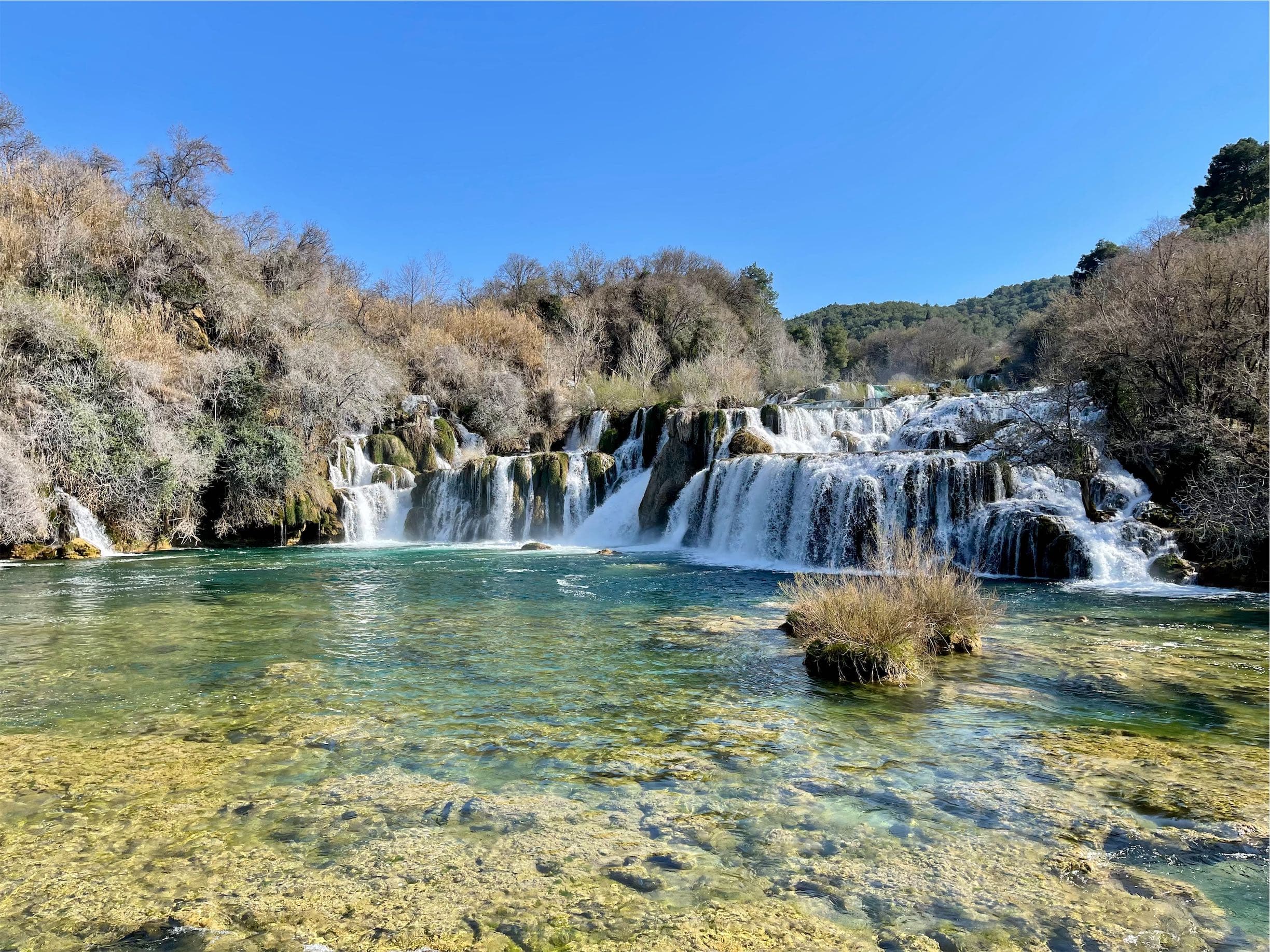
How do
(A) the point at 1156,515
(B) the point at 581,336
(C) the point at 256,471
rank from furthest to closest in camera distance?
(B) the point at 581,336, (C) the point at 256,471, (A) the point at 1156,515

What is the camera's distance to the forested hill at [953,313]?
65812mm

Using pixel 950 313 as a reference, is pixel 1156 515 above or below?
below

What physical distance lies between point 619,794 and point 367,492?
22.9 meters

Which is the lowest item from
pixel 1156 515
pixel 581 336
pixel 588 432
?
pixel 1156 515

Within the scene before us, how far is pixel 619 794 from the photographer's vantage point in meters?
4.31

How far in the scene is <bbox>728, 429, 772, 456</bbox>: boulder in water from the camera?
71.5 feet

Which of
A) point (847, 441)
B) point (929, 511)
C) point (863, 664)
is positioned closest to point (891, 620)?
point (863, 664)

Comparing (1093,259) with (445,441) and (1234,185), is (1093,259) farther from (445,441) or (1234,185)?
(445,441)

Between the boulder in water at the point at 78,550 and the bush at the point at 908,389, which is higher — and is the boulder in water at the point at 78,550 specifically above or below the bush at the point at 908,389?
below

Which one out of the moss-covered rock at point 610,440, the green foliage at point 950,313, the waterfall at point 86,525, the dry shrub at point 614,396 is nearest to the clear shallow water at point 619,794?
the waterfall at point 86,525

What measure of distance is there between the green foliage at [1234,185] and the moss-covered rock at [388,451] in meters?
36.5

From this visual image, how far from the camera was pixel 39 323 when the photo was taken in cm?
1770

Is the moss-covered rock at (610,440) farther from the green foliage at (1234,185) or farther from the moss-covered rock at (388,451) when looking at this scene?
the green foliage at (1234,185)

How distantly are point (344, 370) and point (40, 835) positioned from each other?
24.3 meters
